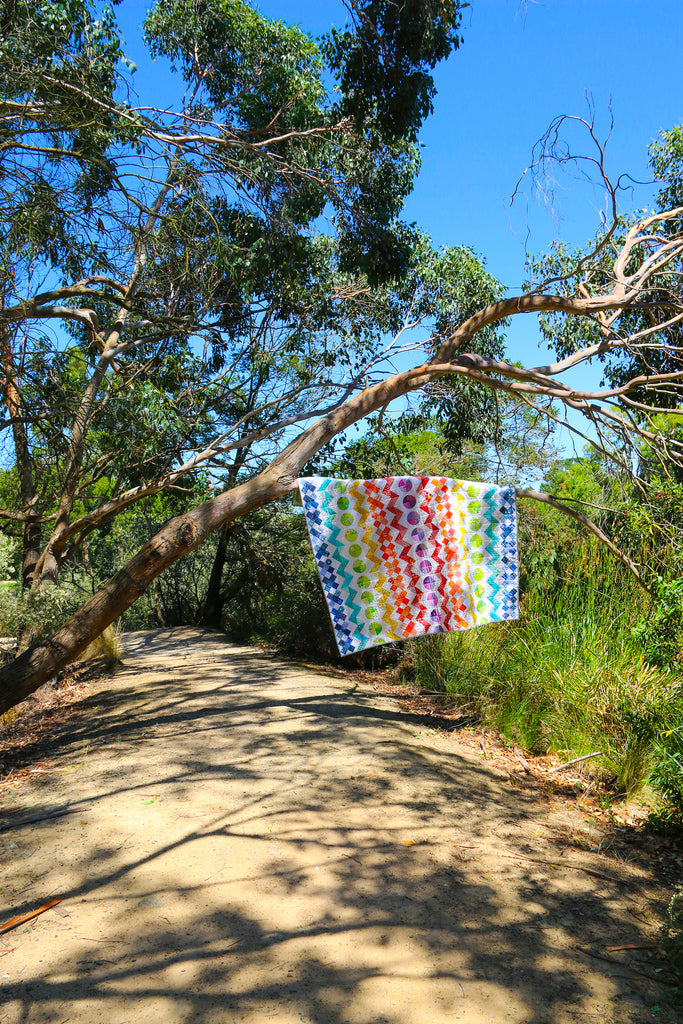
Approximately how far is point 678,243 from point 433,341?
3010mm

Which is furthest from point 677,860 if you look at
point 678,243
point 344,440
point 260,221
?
point 260,221

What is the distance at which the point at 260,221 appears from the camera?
7.19m

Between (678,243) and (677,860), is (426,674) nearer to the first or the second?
(677,860)

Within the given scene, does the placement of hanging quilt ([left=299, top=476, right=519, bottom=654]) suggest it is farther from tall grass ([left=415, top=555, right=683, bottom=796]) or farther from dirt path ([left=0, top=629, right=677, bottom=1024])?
dirt path ([left=0, top=629, right=677, bottom=1024])

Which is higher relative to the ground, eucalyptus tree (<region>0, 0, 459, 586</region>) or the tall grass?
eucalyptus tree (<region>0, 0, 459, 586</region>)

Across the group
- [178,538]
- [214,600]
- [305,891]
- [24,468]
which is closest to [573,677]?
[305,891]

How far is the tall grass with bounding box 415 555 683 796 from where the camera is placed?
4.14m

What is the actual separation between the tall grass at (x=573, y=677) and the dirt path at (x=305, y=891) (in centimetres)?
52

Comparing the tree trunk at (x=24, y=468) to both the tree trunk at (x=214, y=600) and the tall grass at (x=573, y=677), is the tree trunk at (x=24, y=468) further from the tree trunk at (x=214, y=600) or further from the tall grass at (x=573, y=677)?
the tall grass at (x=573, y=677)

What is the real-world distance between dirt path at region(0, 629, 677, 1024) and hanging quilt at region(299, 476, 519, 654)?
2.89ft

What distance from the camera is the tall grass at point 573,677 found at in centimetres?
414

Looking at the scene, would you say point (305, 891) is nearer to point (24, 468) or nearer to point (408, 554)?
point (408, 554)

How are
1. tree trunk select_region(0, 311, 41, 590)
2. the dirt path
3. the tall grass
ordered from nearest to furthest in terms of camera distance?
1. the dirt path
2. the tall grass
3. tree trunk select_region(0, 311, 41, 590)

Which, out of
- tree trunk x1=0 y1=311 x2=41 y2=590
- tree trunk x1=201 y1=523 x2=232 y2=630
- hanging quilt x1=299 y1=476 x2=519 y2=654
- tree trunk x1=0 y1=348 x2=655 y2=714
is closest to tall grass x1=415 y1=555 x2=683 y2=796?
hanging quilt x1=299 y1=476 x2=519 y2=654
